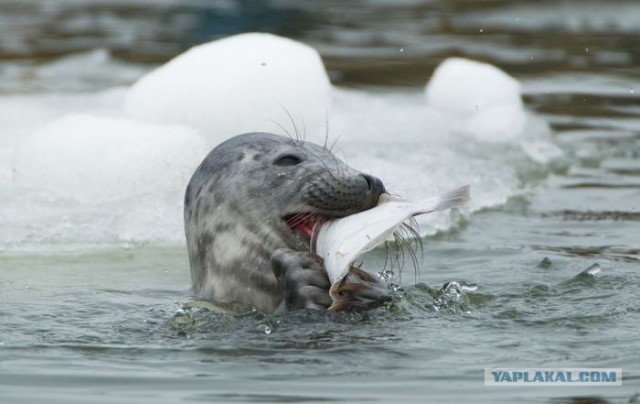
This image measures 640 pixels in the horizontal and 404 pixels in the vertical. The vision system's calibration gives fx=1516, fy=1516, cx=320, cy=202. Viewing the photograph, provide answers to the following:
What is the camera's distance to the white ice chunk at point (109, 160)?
22.2 ft

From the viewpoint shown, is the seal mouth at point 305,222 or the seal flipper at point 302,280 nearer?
the seal flipper at point 302,280

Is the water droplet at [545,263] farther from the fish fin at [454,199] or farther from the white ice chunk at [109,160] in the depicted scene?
the white ice chunk at [109,160]

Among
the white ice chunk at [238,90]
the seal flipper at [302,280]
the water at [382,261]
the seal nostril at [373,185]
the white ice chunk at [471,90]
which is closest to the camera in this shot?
the water at [382,261]

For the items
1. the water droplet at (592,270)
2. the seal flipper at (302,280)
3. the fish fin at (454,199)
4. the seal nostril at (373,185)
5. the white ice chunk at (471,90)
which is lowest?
the water droplet at (592,270)

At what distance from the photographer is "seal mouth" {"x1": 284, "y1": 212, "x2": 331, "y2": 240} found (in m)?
4.71

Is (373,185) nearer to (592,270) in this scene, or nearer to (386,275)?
(386,275)

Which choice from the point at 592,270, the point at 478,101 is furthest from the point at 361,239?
the point at 478,101

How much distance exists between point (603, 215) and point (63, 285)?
2651 mm

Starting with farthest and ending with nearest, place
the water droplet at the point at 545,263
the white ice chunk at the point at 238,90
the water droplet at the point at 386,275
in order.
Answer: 1. the white ice chunk at the point at 238,90
2. the water droplet at the point at 545,263
3. the water droplet at the point at 386,275

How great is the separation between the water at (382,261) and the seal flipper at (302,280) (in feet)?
0.17

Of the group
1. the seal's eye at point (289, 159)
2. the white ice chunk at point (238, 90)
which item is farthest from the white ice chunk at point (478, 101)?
the seal's eye at point (289, 159)

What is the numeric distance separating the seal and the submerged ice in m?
0.88

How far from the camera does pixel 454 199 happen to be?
427 centimetres

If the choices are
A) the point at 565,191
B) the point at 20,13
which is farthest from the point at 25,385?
the point at 20,13
